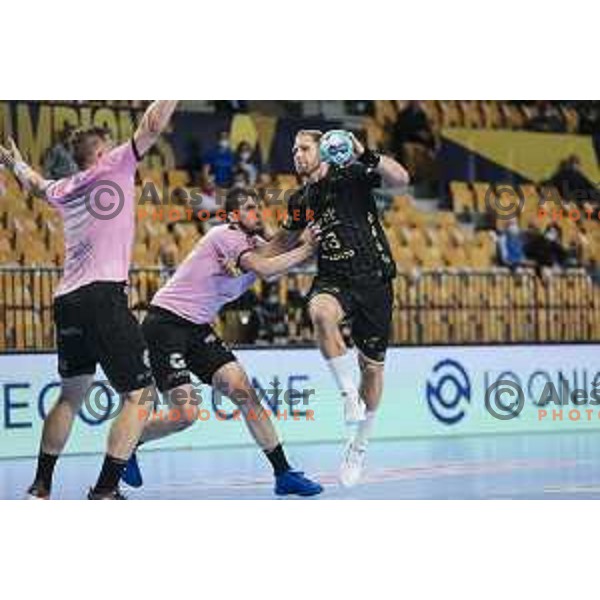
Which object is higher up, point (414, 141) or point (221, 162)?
point (414, 141)

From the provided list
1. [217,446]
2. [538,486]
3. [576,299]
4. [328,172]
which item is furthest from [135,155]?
[576,299]

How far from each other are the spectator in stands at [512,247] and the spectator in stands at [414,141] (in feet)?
2.28

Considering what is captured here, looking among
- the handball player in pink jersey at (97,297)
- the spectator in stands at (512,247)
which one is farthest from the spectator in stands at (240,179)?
the spectator in stands at (512,247)

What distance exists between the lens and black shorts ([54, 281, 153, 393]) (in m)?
8.41

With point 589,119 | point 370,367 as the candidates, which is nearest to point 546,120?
point 589,119

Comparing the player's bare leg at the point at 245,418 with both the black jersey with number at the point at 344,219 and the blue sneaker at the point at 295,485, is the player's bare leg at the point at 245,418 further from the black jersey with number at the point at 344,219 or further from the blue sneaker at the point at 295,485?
the black jersey with number at the point at 344,219

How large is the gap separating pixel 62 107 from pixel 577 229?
10.7 feet

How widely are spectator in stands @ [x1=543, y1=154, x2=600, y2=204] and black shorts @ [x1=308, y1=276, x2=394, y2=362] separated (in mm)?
1681

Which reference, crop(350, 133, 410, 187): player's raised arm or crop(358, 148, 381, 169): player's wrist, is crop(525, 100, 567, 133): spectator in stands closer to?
crop(350, 133, 410, 187): player's raised arm

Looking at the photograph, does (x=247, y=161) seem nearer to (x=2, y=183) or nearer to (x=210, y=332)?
(x=210, y=332)

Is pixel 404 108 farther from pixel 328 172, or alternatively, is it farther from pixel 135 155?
pixel 135 155

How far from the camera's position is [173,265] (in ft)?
29.6

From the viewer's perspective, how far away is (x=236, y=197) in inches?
358

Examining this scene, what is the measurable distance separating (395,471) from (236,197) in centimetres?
179
